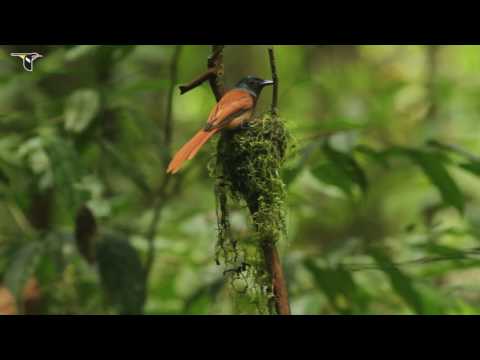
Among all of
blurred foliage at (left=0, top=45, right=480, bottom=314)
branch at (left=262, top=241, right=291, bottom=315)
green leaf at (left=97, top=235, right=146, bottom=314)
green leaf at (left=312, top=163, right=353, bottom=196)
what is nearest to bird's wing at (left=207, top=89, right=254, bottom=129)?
blurred foliage at (left=0, top=45, right=480, bottom=314)

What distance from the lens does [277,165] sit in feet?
4.64

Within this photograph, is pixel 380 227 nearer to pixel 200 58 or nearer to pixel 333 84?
pixel 333 84

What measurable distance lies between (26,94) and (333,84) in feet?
5.17

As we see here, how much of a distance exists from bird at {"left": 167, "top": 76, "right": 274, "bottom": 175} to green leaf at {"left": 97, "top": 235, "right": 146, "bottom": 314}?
2.77ft

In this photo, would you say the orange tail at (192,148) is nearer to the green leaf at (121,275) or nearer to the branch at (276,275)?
the branch at (276,275)

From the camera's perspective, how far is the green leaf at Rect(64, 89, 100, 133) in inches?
87.2

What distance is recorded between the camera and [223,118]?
51.8 inches

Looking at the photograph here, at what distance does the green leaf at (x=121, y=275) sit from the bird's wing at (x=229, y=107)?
90 cm

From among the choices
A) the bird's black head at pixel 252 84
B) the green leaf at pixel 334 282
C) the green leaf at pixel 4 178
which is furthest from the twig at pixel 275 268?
the green leaf at pixel 4 178

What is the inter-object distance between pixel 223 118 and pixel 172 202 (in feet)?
7.21

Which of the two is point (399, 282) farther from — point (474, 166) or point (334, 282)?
point (474, 166)

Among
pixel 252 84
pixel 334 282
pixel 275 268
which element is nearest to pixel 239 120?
pixel 252 84

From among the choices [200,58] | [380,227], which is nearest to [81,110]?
[200,58]

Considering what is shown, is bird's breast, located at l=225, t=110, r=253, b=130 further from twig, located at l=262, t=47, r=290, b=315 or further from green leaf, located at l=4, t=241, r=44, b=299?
green leaf, located at l=4, t=241, r=44, b=299
